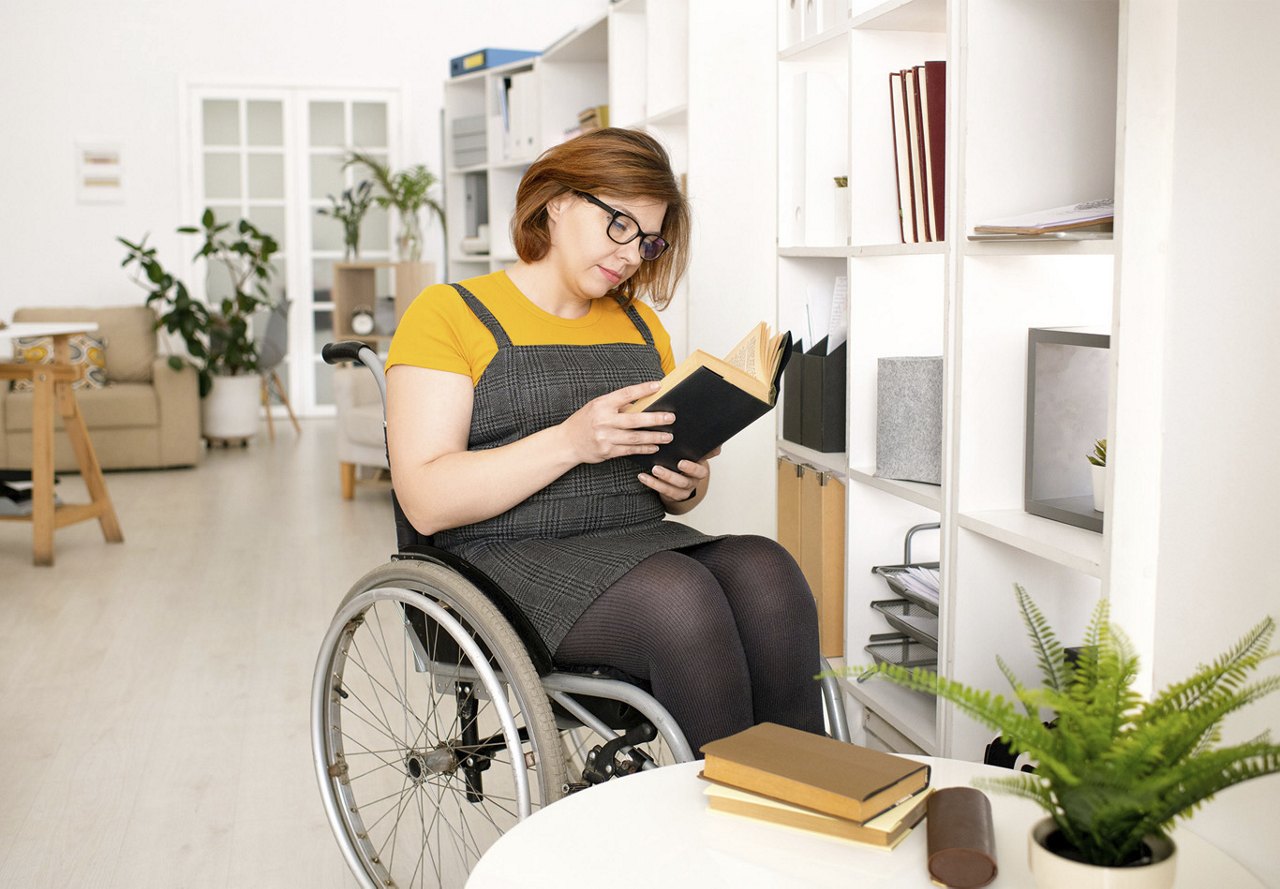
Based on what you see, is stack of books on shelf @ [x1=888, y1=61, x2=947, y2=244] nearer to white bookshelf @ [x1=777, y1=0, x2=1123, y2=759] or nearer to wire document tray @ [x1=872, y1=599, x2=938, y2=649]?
white bookshelf @ [x1=777, y1=0, x2=1123, y2=759]

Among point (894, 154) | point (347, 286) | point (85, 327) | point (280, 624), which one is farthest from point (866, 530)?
point (347, 286)

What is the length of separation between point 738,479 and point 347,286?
4.63 m

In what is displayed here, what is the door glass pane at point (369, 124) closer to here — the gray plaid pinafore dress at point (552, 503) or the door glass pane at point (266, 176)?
the door glass pane at point (266, 176)

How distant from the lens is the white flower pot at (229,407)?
664 centimetres

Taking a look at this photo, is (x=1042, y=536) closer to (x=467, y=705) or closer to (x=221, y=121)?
(x=467, y=705)

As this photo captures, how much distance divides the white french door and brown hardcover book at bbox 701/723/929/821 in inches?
274

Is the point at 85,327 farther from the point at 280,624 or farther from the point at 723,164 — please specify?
the point at 723,164

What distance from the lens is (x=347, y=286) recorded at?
6676 millimetres

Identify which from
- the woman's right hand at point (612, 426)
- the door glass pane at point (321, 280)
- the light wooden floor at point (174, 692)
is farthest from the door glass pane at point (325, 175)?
the woman's right hand at point (612, 426)

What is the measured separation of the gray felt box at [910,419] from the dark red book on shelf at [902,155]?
0.65 ft

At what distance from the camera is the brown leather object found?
2.93 feet

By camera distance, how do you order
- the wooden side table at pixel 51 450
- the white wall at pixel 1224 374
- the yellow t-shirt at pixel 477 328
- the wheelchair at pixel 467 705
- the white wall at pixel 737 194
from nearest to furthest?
the white wall at pixel 1224 374 < the wheelchair at pixel 467 705 < the yellow t-shirt at pixel 477 328 < the white wall at pixel 737 194 < the wooden side table at pixel 51 450

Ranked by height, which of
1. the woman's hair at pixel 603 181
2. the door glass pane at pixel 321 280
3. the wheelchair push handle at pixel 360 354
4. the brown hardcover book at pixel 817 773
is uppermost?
the door glass pane at pixel 321 280

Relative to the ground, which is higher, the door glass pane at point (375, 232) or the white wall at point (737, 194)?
the door glass pane at point (375, 232)
